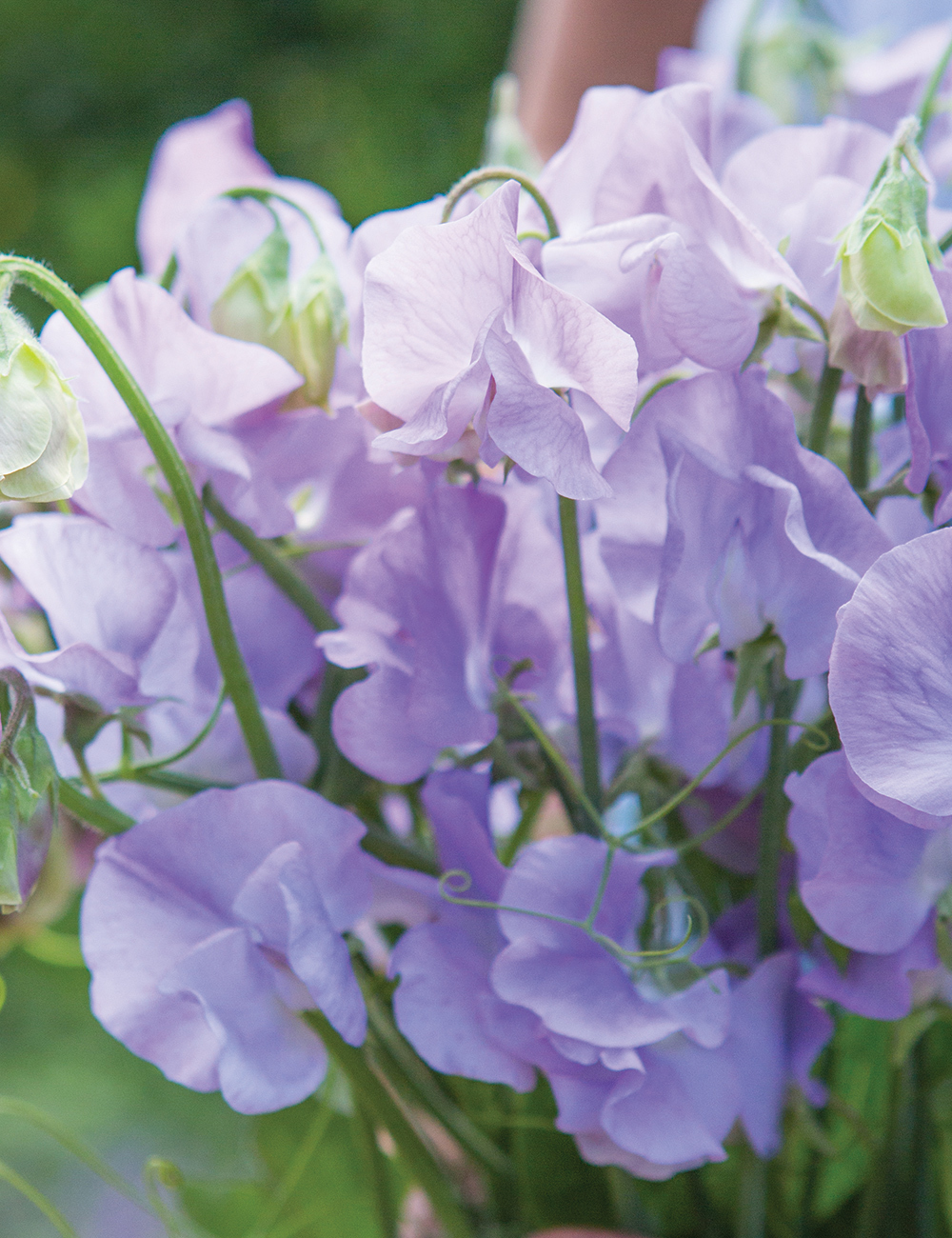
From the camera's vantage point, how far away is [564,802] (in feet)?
1.18

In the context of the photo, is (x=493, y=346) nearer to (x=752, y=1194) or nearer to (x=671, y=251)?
(x=671, y=251)

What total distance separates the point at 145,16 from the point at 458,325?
3.07m

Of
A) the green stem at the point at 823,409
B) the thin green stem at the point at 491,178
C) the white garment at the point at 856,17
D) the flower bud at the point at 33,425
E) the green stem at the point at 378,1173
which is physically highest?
the thin green stem at the point at 491,178

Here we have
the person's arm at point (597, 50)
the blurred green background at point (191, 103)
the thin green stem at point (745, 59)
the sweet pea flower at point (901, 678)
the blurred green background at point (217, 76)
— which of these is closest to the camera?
the sweet pea flower at point (901, 678)

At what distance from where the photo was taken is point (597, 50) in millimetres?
1229

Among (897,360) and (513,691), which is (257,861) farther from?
(897,360)

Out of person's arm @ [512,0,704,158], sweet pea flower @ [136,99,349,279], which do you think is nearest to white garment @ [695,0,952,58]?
person's arm @ [512,0,704,158]

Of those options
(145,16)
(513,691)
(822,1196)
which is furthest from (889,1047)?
(145,16)

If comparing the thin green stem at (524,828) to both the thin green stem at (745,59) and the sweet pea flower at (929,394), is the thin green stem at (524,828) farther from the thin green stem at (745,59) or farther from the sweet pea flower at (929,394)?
the thin green stem at (745,59)

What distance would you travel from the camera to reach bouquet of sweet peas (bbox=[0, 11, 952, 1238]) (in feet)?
0.93

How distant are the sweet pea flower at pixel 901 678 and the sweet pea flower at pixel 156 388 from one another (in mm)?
154

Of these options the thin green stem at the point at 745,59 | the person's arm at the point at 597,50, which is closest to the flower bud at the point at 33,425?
the thin green stem at the point at 745,59

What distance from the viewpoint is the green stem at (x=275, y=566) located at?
1.11 feet

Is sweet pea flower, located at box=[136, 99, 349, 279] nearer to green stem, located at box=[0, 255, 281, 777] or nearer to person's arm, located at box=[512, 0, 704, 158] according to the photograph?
green stem, located at box=[0, 255, 281, 777]
